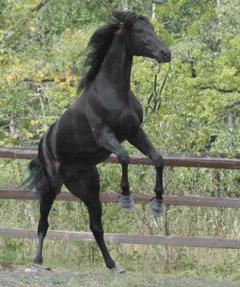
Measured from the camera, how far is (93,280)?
6551 millimetres

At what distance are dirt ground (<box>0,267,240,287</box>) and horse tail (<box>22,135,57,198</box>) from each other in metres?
0.81

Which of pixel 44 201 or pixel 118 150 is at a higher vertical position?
pixel 118 150

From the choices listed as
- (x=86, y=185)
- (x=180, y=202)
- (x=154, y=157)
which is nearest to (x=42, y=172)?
(x=86, y=185)

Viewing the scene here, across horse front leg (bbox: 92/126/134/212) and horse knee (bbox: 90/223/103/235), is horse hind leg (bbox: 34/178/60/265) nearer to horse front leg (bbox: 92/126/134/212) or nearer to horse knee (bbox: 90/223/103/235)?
horse knee (bbox: 90/223/103/235)

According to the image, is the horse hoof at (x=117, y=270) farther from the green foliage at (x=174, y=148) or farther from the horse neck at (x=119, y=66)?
the horse neck at (x=119, y=66)

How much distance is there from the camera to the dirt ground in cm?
639

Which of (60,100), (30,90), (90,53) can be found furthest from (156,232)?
(30,90)

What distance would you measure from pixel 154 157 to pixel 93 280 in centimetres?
138

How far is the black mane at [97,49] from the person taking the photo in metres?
6.32

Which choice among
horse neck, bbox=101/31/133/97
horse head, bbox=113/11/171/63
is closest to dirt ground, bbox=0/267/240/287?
horse neck, bbox=101/31/133/97

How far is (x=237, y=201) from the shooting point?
802 cm

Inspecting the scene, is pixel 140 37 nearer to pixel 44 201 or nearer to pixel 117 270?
pixel 44 201

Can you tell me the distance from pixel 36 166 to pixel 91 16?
1300 cm

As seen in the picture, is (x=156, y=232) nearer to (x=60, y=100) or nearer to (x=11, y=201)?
(x=11, y=201)
